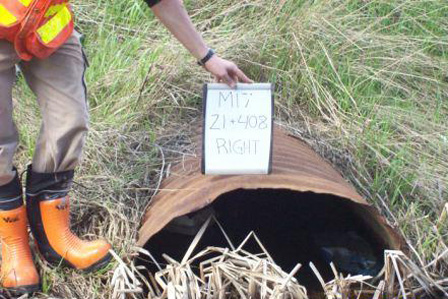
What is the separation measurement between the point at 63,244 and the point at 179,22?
84cm

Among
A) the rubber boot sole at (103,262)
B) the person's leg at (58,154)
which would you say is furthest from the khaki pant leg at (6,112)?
the rubber boot sole at (103,262)

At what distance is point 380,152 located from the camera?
3.22 metres

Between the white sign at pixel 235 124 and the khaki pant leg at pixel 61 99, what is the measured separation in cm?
41

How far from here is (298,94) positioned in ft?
11.8

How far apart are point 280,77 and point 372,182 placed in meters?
0.84

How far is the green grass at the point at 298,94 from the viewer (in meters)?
2.85

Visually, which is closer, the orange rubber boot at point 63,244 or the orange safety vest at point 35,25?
the orange safety vest at point 35,25

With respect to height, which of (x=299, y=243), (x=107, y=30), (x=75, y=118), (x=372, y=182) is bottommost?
(x=299, y=243)

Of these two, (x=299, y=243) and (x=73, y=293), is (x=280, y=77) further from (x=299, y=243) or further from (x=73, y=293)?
(x=73, y=293)

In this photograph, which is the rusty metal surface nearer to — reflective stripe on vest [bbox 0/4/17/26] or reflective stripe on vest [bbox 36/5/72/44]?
reflective stripe on vest [bbox 36/5/72/44]

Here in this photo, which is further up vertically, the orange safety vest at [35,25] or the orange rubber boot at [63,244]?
the orange safety vest at [35,25]

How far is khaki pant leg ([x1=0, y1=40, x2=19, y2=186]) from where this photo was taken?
7.25ft

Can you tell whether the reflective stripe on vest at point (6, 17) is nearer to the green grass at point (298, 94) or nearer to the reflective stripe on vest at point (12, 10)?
the reflective stripe on vest at point (12, 10)

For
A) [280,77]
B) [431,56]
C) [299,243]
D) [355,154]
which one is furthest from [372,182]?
[431,56]
